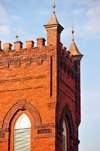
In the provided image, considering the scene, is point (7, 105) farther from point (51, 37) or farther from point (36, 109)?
point (51, 37)

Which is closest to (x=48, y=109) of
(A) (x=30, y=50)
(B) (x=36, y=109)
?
(B) (x=36, y=109)

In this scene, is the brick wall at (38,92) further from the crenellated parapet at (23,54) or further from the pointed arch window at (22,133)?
the pointed arch window at (22,133)

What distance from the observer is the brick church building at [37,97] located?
1783 inches

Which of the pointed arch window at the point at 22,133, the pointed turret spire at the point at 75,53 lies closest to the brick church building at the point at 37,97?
the pointed arch window at the point at 22,133

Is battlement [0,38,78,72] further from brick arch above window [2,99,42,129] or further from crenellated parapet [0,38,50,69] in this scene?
brick arch above window [2,99,42,129]

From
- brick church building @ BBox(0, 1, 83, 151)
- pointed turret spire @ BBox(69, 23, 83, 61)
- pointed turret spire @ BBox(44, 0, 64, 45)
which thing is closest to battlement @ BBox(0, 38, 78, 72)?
brick church building @ BBox(0, 1, 83, 151)

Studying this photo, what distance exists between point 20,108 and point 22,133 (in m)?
1.72

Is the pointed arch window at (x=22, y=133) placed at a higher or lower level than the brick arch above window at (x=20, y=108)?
lower

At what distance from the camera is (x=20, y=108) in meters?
46.2

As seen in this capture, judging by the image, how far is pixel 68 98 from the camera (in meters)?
48.5

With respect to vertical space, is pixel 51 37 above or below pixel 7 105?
above

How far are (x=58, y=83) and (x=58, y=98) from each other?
3.53 ft

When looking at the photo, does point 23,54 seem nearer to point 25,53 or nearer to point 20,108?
point 25,53

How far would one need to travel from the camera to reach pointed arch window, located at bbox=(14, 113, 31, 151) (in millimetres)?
45625
